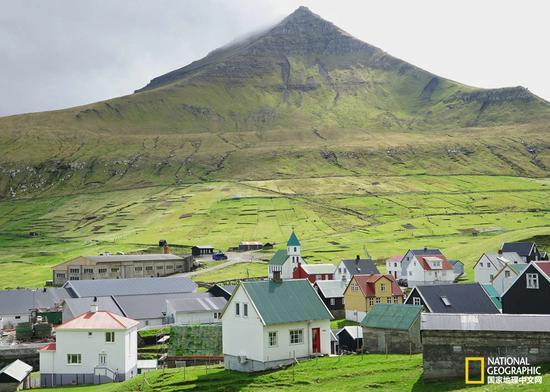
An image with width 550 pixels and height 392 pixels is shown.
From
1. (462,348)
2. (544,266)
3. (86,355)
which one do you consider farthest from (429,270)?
(462,348)

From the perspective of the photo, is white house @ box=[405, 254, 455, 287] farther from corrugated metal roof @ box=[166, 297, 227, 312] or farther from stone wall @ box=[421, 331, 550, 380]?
stone wall @ box=[421, 331, 550, 380]

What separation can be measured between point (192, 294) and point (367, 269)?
32.1 meters

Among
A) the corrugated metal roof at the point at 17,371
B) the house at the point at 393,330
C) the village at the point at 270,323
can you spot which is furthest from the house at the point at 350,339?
the corrugated metal roof at the point at 17,371

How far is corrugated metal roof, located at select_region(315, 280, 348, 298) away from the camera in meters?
98.7

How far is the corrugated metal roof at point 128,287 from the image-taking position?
110 m

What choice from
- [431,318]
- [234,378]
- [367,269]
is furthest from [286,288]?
[367,269]

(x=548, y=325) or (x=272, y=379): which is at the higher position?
(x=548, y=325)

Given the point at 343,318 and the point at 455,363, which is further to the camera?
the point at 343,318

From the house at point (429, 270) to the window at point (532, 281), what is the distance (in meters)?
70.6

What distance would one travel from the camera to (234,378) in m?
50.8

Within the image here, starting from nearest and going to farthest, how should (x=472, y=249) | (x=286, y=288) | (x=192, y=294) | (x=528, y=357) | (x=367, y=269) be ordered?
(x=528, y=357)
(x=286, y=288)
(x=192, y=294)
(x=367, y=269)
(x=472, y=249)

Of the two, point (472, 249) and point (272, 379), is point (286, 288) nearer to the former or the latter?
point (272, 379)

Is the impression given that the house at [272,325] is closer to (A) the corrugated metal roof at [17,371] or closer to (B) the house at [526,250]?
(A) the corrugated metal roof at [17,371]

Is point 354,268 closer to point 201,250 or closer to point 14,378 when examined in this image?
point 14,378
